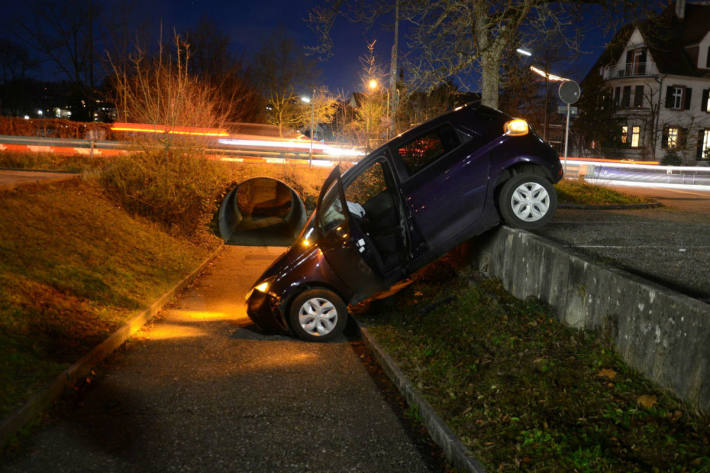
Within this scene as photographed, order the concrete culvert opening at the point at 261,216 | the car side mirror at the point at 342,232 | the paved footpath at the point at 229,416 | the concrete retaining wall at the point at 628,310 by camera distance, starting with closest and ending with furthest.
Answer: the concrete retaining wall at the point at 628,310 < the paved footpath at the point at 229,416 < the car side mirror at the point at 342,232 < the concrete culvert opening at the point at 261,216

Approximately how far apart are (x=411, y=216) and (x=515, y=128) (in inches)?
67.9

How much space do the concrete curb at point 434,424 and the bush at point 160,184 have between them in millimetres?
9253

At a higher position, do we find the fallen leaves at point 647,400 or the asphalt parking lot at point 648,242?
the asphalt parking lot at point 648,242

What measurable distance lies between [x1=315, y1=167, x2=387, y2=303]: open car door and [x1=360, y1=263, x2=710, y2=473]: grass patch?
2.15ft

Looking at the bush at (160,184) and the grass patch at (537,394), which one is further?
the bush at (160,184)

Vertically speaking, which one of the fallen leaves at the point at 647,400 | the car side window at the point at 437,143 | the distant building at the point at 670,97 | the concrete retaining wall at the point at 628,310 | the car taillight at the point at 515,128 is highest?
the distant building at the point at 670,97

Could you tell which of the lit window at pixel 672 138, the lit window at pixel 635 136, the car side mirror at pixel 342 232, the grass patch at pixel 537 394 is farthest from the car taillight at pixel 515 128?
the lit window at pixel 635 136

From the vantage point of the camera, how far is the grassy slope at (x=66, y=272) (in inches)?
236

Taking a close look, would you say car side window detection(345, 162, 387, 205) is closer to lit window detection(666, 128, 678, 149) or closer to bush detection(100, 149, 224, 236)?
bush detection(100, 149, 224, 236)

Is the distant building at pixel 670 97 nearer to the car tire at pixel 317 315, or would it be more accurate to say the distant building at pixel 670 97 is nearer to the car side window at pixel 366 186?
the car side window at pixel 366 186

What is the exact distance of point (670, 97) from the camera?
4422 centimetres

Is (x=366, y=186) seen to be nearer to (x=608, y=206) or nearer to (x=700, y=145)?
(x=608, y=206)

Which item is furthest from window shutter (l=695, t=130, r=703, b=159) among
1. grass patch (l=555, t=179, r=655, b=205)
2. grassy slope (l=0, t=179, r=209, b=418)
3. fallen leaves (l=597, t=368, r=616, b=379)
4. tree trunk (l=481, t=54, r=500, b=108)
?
fallen leaves (l=597, t=368, r=616, b=379)

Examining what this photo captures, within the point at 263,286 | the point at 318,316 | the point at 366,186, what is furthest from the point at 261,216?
the point at 318,316
